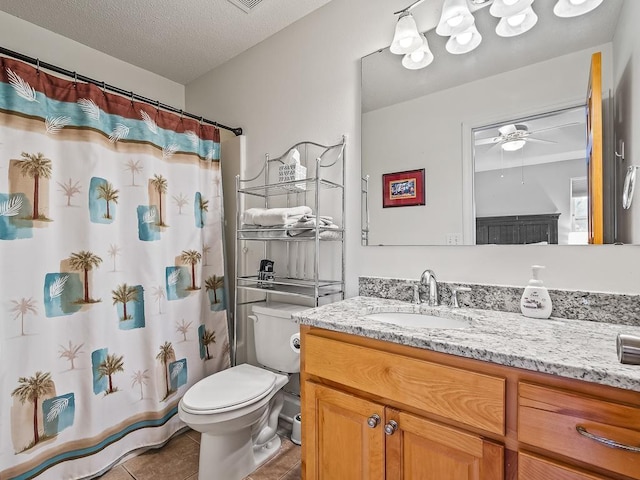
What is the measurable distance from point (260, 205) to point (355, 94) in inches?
34.7

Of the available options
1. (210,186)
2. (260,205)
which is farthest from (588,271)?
(210,186)

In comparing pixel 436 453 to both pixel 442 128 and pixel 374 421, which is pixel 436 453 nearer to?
pixel 374 421

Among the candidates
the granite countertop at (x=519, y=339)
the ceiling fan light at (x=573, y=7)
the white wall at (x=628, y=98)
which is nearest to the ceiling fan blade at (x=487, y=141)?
the white wall at (x=628, y=98)

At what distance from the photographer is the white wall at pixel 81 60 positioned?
1.81 metres

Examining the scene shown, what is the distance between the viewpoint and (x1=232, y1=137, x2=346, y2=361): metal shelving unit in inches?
63.7

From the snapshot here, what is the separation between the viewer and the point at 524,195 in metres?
1.23

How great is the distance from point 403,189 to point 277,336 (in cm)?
102

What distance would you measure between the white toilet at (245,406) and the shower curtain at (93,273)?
1.49ft

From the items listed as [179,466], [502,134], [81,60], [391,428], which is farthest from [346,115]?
[179,466]

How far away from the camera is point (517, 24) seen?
48.9 inches

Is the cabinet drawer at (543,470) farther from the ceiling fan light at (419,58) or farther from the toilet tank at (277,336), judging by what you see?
the ceiling fan light at (419,58)

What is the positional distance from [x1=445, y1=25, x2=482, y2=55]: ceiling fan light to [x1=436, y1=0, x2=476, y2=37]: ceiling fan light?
0.8 inches

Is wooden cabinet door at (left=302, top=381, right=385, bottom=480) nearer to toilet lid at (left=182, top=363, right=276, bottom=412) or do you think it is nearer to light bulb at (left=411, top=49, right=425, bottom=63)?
toilet lid at (left=182, top=363, right=276, bottom=412)

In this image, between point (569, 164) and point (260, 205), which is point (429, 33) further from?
point (260, 205)
